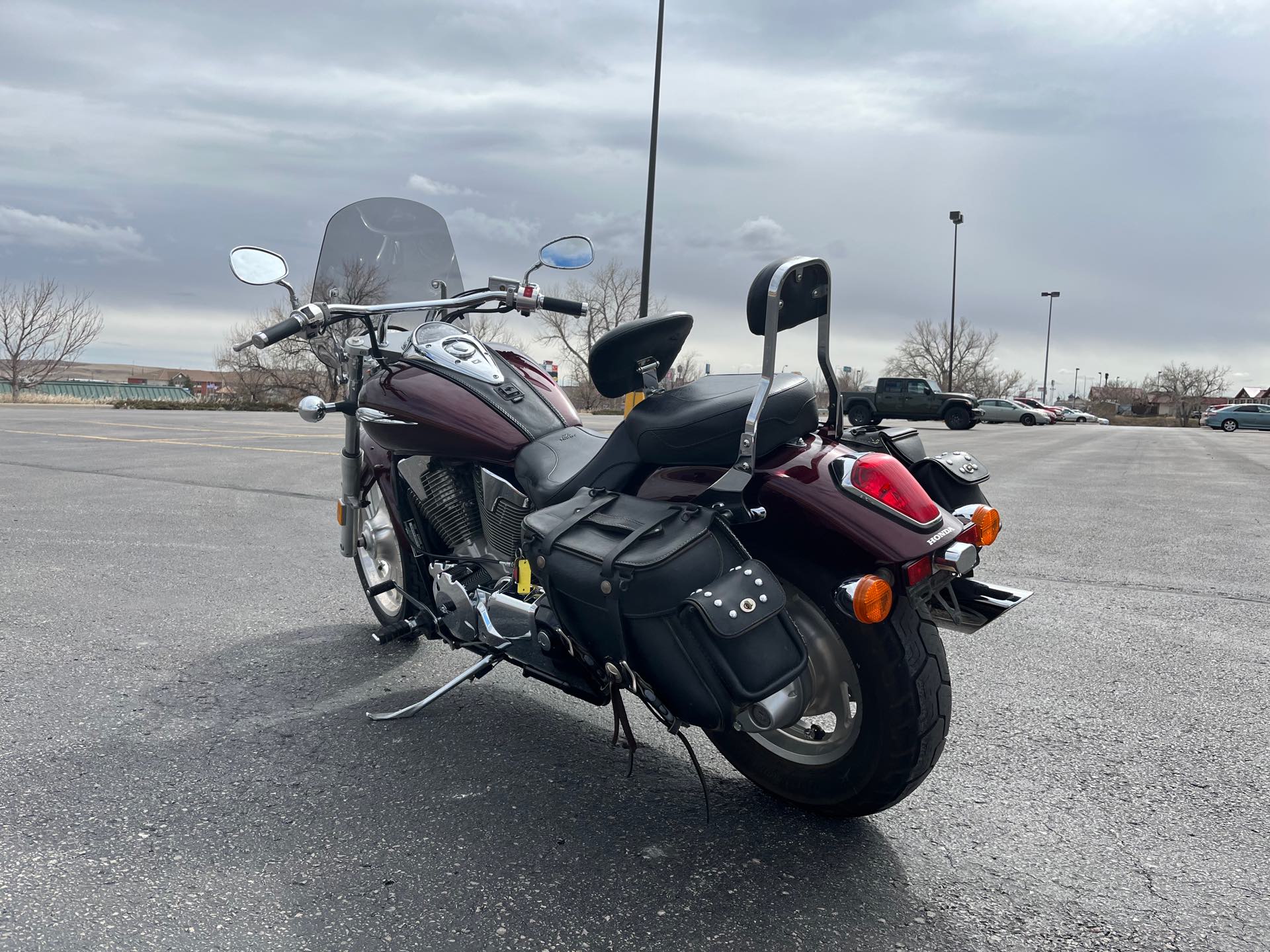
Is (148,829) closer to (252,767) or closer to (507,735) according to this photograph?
(252,767)

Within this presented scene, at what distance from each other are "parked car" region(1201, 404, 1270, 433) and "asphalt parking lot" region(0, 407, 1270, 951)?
4849 cm

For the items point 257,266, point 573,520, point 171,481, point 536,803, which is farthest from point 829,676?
point 171,481

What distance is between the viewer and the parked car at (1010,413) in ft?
160

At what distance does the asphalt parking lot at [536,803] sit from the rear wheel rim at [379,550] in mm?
216

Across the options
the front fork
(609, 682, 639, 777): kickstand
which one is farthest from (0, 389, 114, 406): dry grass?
(609, 682, 639, 777): kickstand

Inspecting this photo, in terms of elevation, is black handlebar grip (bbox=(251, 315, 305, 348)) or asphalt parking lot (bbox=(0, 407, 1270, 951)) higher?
black handlebar grip (bbox=(251, 315, 305, 348))

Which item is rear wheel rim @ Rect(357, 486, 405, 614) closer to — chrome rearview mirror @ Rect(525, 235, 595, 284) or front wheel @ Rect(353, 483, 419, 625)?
front wheel @ Rect(353, 483, 419, 625)

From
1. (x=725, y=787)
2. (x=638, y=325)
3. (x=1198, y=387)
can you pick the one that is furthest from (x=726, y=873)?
(x=1198, y=387)

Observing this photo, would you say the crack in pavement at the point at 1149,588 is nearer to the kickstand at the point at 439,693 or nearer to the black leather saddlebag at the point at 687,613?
the kickstand at the point at 439,693

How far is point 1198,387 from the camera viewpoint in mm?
81062

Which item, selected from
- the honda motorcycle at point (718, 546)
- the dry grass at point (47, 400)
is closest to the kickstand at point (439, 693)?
the honda motorcycle at point (718, 546)

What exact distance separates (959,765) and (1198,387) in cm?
9134

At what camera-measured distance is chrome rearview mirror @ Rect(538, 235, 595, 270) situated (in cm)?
385

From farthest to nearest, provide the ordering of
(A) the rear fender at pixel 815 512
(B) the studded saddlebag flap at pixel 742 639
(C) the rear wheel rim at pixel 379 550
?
1. (C) the rear wheel rim at pixel 379 550
2. (A) the rear fender at pixel 815 512
3. (B) the studded saddlebag flap at pixel 742 639
